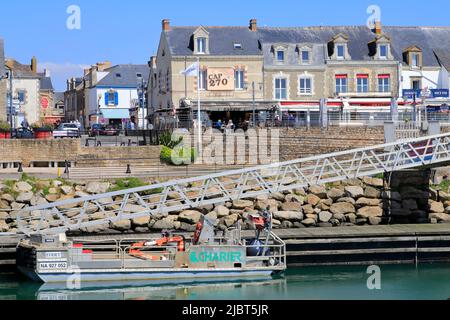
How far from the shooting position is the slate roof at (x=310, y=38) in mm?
52344

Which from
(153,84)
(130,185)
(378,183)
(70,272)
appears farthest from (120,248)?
(153,84)

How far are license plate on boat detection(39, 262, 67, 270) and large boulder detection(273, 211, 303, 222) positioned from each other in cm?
915

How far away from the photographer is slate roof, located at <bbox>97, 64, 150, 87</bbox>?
262 feet

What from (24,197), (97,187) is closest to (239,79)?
(97,187)

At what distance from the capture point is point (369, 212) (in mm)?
30219

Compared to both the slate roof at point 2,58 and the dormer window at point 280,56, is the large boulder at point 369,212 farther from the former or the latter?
the slate roof at point 2,58

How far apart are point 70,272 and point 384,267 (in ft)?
32.3

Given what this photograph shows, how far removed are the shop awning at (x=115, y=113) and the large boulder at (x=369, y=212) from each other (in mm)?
51823

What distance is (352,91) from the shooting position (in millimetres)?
52719

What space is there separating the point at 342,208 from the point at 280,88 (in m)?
22.9

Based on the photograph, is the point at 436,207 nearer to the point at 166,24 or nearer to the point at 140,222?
the point at 140,222

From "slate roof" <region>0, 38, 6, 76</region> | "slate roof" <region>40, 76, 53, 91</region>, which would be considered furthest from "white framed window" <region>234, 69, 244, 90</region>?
"slate roof" <region>40, 76, 53, 91</region>

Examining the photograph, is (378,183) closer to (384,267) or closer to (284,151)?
(384,267)
